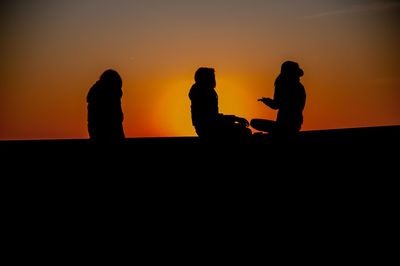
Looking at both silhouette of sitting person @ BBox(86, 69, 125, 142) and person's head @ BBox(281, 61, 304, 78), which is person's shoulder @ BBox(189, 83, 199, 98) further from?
person's head @ BBox(281, 61, 304, 78)

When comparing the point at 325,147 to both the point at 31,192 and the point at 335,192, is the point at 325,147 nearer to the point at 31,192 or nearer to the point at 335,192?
the point at 335,192

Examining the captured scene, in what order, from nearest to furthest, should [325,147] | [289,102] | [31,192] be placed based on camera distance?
[31,192], [325,147], [289,102]

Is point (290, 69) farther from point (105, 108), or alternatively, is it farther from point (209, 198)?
point (105, 108)

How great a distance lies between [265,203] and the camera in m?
6.49

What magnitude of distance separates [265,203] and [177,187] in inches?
46.6

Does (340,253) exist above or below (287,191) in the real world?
below

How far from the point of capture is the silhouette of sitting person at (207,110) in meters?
8.21

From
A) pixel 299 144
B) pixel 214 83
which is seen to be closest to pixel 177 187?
pixel 299 144

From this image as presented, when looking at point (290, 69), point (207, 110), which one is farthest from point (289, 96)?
point (207, 110)

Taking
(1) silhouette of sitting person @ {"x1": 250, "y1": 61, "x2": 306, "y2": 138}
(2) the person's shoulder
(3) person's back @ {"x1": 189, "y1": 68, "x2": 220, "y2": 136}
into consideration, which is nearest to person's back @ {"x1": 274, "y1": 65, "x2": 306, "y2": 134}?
(1) silhouette of sitting person @ {"x1": 250, "y1": 61, "x2": 306, "y2": 138}

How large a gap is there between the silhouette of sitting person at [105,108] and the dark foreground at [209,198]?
0.86 m

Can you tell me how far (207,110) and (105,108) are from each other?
1.77m

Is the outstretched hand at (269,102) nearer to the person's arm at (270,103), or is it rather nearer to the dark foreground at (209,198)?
the person's arm at (270,103)

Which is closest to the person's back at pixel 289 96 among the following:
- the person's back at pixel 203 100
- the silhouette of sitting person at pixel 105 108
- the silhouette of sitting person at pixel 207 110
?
the silhouette of sitting person at pixel 207 110
